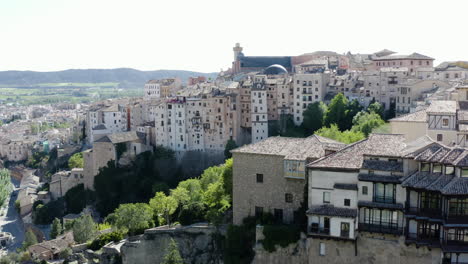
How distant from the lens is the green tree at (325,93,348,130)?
70250mm

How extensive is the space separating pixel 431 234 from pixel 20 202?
257 feet

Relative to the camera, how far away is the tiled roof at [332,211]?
98.9 feet

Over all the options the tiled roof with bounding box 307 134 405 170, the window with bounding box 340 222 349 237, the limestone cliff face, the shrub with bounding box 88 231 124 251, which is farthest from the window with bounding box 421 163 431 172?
the shrub with bounding box 88 231 124 251

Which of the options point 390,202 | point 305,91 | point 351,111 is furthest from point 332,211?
point 305,91


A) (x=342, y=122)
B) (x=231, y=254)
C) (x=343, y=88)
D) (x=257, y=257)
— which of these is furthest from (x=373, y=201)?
(x=343, y=88)

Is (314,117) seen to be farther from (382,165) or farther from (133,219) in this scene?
(382,165)

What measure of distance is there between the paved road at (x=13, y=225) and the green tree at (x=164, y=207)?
127 ft

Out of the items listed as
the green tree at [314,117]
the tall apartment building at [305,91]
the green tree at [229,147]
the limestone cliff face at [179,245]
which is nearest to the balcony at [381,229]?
the limestone cliff face at [179,245]

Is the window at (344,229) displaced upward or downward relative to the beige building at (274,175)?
downward

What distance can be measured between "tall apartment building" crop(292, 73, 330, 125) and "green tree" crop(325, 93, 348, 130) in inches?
246

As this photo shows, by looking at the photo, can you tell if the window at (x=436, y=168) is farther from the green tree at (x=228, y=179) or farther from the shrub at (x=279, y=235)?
the green tree at (x=228, y=179)

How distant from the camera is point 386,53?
331 ft

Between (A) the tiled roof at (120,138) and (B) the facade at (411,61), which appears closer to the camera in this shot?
(A) the tiled roof at (120,138)

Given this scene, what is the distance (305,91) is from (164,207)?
38.1 metres
